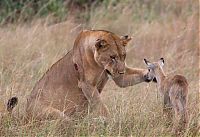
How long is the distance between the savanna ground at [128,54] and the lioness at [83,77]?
210 mm

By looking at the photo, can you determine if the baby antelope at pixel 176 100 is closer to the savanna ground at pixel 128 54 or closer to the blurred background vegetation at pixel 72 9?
the savanna ground at pixel 128 54

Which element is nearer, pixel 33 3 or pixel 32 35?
pixel 32 35

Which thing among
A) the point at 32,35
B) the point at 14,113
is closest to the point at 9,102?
the point at 14,113

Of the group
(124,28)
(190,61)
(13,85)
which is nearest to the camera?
(13,85)

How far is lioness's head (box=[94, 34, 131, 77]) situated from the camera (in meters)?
6.41

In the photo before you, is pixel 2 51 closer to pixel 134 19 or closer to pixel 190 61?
pixel 190 61

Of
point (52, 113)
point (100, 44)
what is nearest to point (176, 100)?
point (100, 44)

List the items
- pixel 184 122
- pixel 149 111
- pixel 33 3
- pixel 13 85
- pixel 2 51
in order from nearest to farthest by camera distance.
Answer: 1. pixel 184 122
2. pixel 149 111
3. pixel 13 85
4. pixel 2 51
5. pixel 33 3

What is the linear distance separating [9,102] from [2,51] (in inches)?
122

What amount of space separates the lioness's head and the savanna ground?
35 cm

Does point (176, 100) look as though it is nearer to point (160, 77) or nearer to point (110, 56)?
→ point (160, 77)

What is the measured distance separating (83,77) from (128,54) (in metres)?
4.18

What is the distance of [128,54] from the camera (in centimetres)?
1062

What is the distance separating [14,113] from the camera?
6.49 m
